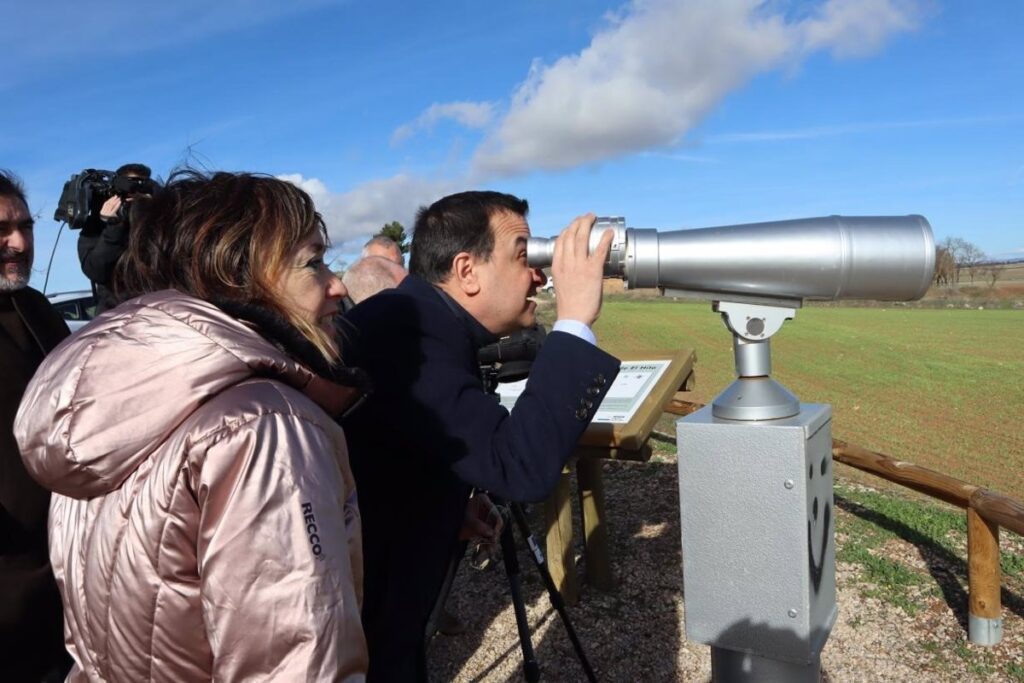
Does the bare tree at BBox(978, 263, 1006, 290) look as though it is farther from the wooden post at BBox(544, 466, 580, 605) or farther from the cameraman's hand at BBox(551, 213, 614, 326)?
the cameraman's hand at BBox(551, 213, 614, 326)

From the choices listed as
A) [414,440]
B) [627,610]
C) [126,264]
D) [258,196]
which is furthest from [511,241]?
[627,610]

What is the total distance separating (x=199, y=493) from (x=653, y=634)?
3.19 meters

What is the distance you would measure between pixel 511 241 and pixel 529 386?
522 millimetres

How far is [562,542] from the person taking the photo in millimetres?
4227

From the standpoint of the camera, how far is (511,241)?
2094 millimetres

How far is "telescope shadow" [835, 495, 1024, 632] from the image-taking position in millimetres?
3799

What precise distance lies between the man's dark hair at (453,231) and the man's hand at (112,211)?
134 cm

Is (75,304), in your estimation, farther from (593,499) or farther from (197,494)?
(197,494)

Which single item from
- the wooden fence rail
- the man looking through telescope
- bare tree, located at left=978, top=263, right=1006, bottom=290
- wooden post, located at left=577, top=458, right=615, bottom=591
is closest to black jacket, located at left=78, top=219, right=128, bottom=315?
the man looking through telescope

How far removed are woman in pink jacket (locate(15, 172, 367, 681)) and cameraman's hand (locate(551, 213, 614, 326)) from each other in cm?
58

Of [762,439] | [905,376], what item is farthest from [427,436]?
[905,376]

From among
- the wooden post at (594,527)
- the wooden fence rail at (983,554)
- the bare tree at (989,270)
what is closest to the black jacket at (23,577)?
the wooden post at (594,527)

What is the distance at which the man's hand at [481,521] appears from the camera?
241 cm

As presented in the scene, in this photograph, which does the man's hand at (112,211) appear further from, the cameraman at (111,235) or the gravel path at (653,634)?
the gravel path at (653,634)
